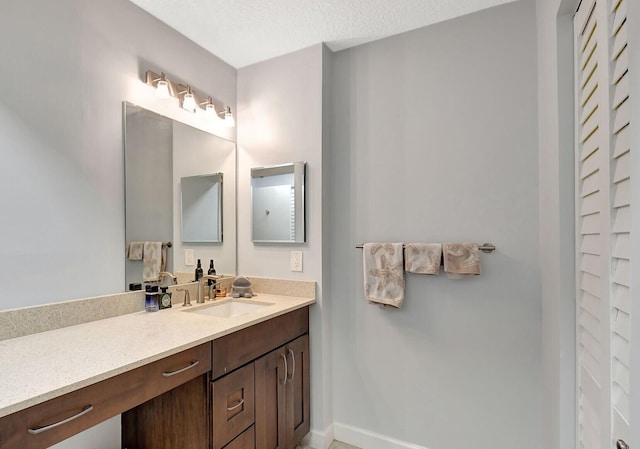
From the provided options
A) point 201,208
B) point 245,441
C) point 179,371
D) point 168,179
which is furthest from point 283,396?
point 168,179

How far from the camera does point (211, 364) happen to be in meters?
1.37

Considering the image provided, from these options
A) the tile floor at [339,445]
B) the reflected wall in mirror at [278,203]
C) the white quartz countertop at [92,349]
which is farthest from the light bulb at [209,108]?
the tile floor at [339,445]

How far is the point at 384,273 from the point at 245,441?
3.57 feet

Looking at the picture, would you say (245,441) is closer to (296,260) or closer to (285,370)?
(285,370)

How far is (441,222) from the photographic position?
6.12ft

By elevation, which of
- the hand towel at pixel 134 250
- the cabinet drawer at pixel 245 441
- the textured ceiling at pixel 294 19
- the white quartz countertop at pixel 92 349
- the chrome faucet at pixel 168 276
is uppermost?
the textured ceiling at pixel 294 19

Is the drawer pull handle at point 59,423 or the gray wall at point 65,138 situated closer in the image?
the drawer pull handle at point 59,423

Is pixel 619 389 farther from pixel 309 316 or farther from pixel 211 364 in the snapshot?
pixel 309 316

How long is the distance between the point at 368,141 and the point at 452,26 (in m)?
0.78

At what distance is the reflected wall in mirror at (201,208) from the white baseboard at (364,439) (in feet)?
4.87

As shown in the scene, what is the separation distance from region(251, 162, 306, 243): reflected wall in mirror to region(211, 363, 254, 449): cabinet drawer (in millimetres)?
884

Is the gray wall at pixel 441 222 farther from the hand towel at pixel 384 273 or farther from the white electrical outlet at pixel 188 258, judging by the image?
the white electrical outlet at pixel 188 258

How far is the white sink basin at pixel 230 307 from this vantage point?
6.44 feet

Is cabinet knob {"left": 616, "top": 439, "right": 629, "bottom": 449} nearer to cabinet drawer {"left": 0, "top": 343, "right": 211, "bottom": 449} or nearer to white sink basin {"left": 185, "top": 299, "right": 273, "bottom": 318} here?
cabinet drawer {"left": 0, "top": 343, "right": 211, "bottom": 449}
